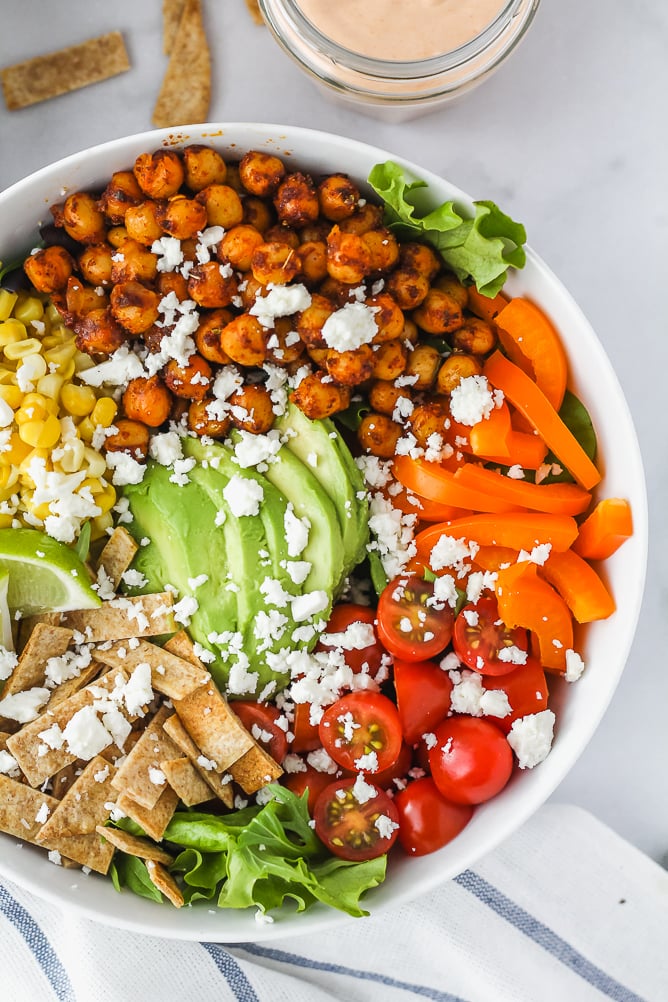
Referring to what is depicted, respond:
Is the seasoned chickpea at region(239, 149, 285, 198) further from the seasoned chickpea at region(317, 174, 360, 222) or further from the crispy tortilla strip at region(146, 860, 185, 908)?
the crispy tortilla strip at region(146, 860, 185, 908)

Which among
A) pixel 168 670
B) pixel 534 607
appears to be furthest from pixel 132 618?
pixel 534 607

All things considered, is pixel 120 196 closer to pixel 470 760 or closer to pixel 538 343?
pixel 538 343

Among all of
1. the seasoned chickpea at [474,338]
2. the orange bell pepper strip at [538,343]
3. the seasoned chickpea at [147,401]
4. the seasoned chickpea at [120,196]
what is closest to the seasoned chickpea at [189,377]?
the seasoned chickpea at [147,401]

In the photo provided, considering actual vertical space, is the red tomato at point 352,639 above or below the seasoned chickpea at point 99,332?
below

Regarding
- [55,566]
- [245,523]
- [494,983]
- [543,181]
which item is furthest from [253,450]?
[494,983]

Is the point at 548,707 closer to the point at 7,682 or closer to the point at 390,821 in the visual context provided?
the point at 390,821

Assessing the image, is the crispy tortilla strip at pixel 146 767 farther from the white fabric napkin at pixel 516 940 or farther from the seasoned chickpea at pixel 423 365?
the seasoned chickpea at pixel 423 365
